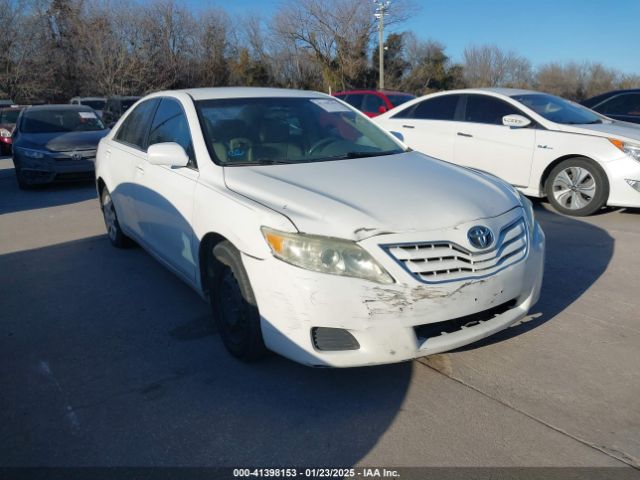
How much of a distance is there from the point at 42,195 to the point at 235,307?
299 inches

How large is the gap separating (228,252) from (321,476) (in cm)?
128

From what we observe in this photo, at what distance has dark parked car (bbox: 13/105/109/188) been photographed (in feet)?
30.4

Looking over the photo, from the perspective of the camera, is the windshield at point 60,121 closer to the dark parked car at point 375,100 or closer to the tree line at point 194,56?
the dark parked car at point 375,100

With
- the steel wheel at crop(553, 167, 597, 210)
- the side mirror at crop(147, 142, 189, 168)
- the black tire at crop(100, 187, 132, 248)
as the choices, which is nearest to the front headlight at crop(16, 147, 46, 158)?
the black tire at crop(100, 187, 132, 248)

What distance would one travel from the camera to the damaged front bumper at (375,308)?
2555mm

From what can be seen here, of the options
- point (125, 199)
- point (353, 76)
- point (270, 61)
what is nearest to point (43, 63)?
point (270, 61)

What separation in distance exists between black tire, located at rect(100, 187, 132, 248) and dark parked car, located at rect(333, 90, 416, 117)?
25.4ft

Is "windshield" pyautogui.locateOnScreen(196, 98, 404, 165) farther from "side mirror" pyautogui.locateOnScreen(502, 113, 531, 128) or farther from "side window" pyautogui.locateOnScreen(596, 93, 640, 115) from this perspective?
"side window" pyautogui.locateOnScreen(596, 93, 640, 115)

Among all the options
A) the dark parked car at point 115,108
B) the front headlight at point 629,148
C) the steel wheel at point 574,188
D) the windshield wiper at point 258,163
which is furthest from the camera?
the dark parked car at point 115,108

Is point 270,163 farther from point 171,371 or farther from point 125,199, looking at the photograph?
point 125,199

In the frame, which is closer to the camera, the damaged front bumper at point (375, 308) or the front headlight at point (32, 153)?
the damaged front bumper at point (375, 308)

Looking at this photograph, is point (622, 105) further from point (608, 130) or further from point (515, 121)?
point (515, 121)

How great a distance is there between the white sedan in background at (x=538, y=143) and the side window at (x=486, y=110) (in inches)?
0.5

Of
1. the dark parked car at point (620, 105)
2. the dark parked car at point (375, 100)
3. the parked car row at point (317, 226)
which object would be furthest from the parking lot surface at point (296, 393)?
the dark parked car at point (375, 100)
